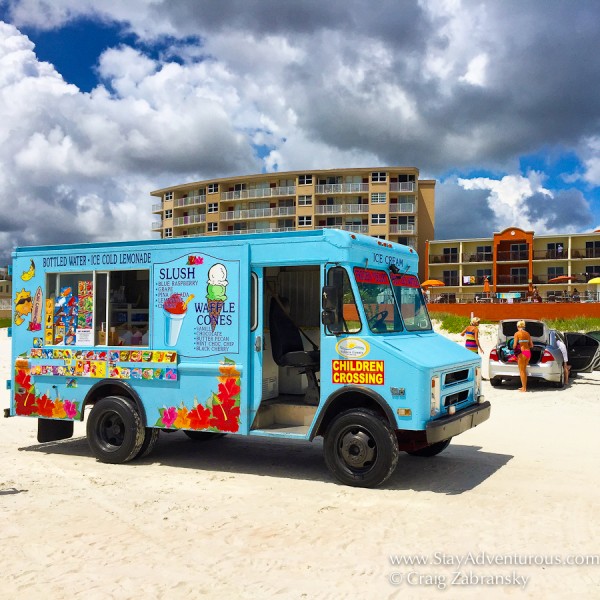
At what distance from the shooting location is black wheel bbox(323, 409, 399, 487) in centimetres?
775

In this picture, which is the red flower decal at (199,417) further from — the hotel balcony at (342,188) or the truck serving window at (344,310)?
the hotel balcony at (342,188)

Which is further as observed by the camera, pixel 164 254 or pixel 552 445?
pixel 552 445

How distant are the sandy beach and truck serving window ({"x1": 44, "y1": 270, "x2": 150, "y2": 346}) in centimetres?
168

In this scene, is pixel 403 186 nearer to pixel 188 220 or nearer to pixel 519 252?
pixel 519 252

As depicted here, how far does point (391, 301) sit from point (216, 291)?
2148mm

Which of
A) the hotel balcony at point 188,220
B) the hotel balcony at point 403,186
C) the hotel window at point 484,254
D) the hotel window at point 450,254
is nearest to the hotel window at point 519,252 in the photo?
the hotel window at point 484,254

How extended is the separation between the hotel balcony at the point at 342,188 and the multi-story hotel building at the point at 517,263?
35.1ft

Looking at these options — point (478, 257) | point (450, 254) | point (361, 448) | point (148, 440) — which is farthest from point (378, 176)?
point (361, 448)

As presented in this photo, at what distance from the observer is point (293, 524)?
668 cm

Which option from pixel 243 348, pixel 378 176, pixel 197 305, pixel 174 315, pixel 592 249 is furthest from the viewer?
pixel 378 176

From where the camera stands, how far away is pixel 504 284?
65.9m

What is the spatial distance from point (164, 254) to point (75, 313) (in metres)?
1.67

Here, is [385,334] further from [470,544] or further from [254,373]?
[470,544]

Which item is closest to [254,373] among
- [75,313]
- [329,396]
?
[329,396]
